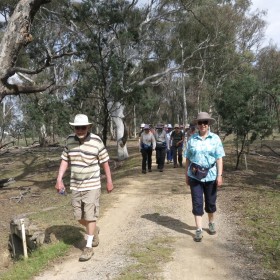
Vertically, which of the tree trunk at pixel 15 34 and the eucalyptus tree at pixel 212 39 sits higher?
the eucalyptus tree at pixel 212 39

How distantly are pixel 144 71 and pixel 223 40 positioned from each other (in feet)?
20.1

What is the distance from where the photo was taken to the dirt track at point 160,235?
462cm

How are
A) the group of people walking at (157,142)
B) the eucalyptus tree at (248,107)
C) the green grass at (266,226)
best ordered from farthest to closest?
1. the eucalyptus tree at (248,107)
2. the group of people walking at (157,142)
3. the green grass at (266,226)

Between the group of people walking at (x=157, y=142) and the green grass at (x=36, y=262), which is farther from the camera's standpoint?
the group of people walking at (x=157, y=142)

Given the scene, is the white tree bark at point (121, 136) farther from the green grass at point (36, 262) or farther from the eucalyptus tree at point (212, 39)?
the green grass at point (36, 262)

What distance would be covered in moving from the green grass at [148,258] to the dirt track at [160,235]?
88 mm

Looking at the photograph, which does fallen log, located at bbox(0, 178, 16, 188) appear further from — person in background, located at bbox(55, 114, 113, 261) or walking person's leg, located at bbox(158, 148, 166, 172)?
person in background, located at bbox(55, 114, 113, 261)

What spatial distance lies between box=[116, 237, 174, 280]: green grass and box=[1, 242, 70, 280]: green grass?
1060 mm

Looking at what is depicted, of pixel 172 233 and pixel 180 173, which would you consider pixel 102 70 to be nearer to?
pixel 180 173

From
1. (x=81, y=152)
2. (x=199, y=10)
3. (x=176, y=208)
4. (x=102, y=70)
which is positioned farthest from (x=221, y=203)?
(x=199, y=10)

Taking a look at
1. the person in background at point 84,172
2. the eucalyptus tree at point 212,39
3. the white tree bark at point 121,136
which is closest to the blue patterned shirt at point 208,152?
the person in background at point 84,172

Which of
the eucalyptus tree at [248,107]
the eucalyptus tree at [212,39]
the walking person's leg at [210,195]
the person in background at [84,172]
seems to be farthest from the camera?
the eucalyptus tree at [212,39]

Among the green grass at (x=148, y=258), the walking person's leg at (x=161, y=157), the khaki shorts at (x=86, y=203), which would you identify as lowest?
the green grass at (x=148, y=258)

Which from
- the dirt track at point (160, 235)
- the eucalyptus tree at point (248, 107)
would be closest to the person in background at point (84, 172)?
the dirt track at point (160, 235)
